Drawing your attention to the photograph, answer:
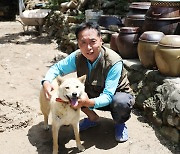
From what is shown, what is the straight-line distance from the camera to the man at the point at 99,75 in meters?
3.07

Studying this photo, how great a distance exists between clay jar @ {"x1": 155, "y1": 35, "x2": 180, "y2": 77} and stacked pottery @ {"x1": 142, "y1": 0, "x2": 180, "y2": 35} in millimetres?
699

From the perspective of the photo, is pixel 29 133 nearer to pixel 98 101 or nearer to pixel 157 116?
pixel 98 101

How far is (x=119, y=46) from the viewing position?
5070 mm

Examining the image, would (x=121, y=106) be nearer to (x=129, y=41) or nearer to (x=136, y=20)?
(x=129, y=41)

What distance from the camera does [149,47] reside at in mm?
4207

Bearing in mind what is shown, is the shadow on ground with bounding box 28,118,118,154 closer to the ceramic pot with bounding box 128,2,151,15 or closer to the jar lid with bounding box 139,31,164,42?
the jar lid with bounding box 139,31,164,42

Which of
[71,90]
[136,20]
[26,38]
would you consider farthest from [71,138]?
[26,38]

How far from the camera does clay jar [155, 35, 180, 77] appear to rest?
147 inches

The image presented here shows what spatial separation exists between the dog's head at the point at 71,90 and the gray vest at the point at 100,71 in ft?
1.41

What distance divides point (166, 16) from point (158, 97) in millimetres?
1341

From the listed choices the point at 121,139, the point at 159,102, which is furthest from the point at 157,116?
the point at 121,139

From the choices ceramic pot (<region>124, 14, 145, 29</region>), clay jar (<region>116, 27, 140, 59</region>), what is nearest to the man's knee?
clay jar (<region>116, 27, 140, 59</region>)

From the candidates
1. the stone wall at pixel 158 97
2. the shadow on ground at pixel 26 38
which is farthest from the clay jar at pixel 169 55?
the shadow on ground at pixel 26 38

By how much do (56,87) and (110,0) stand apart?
17.9 ft
